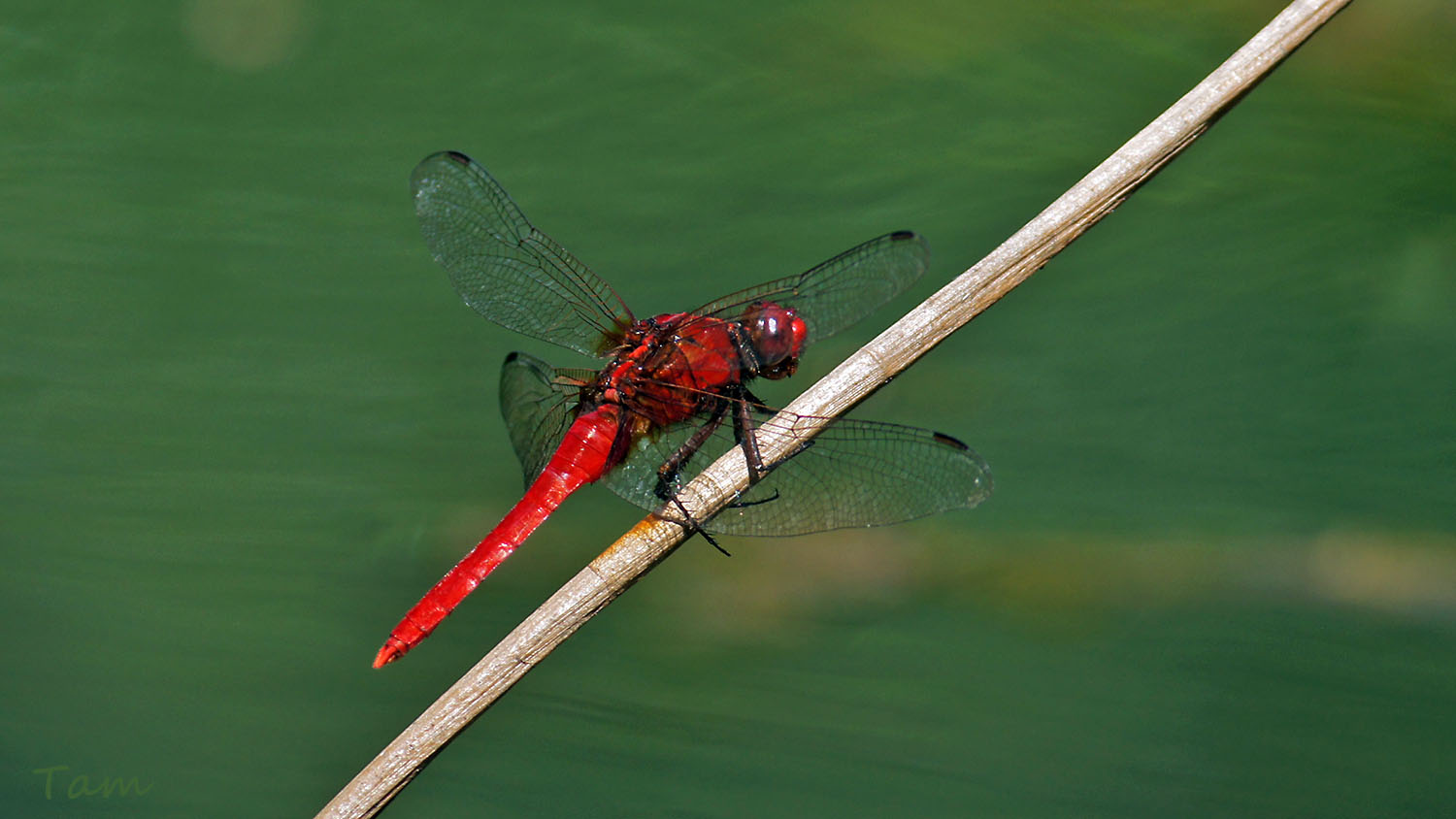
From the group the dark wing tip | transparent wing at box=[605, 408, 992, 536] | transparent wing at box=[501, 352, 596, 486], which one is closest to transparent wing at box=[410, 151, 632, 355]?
transparent wing at box=[501, 352, 596, 486]

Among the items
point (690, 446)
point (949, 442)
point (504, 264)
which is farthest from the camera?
point (504, 264)

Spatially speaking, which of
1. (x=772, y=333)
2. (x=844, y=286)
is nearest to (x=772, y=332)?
(x=772, y=333)

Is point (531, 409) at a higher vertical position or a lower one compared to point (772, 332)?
lower

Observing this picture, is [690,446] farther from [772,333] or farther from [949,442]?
[949,442]

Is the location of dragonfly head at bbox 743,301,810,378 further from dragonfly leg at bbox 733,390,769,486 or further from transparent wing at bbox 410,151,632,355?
transparent wing at bbox 410,151,632,355

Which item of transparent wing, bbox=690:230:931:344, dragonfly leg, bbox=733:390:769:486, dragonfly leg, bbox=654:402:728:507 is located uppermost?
transparent wing, bbox=690:230:931:344

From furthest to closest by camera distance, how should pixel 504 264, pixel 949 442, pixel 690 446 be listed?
1. pixel 504 264
2. pixel 690 446
3. pixel 949 442

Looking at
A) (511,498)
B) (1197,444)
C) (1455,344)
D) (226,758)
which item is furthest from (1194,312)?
(226,758)

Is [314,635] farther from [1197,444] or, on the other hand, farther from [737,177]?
[1197,444]
